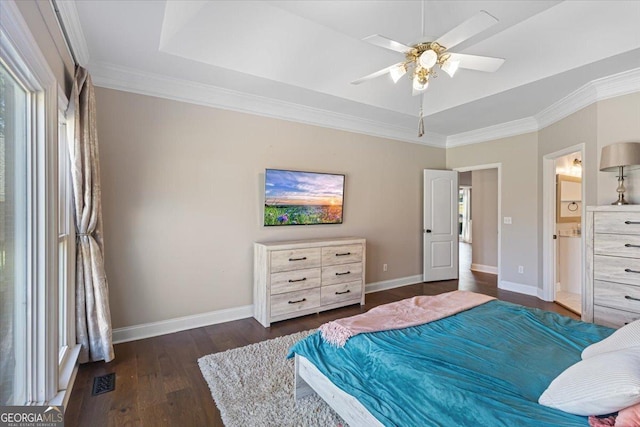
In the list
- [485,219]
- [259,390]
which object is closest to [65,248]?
[259,390]

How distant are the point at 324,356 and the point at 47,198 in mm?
1922

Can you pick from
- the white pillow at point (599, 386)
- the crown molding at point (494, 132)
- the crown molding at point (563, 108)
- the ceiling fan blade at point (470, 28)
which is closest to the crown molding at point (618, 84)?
the crown molding at point (563, 108)

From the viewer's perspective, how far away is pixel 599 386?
42.7 inches

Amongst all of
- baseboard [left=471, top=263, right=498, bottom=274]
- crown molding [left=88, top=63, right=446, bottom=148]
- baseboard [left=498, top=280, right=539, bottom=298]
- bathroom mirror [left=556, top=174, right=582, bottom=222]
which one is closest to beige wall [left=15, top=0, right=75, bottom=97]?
crown molding [left=88, top=63, right=446, bottom=148]

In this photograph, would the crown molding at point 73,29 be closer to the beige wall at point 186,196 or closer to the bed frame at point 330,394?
the beige wall at point 186,196

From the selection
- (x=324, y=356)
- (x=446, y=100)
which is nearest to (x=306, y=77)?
(x=446, y=100)

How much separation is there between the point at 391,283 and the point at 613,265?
275 cm

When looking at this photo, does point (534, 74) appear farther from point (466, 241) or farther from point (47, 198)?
point (466, 241)

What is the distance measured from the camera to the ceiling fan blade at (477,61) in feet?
7.11

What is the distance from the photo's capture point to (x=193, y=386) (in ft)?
7.29

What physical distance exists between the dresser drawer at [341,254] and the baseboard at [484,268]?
369 cm

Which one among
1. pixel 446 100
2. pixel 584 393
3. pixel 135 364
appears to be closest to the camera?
Answer: pixel 584 393

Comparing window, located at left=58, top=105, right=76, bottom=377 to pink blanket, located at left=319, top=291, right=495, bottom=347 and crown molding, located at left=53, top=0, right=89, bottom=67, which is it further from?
pink blanket, located at left=319, top=291, right=495, bottom=347

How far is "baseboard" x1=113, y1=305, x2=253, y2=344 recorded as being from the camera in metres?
2.94
